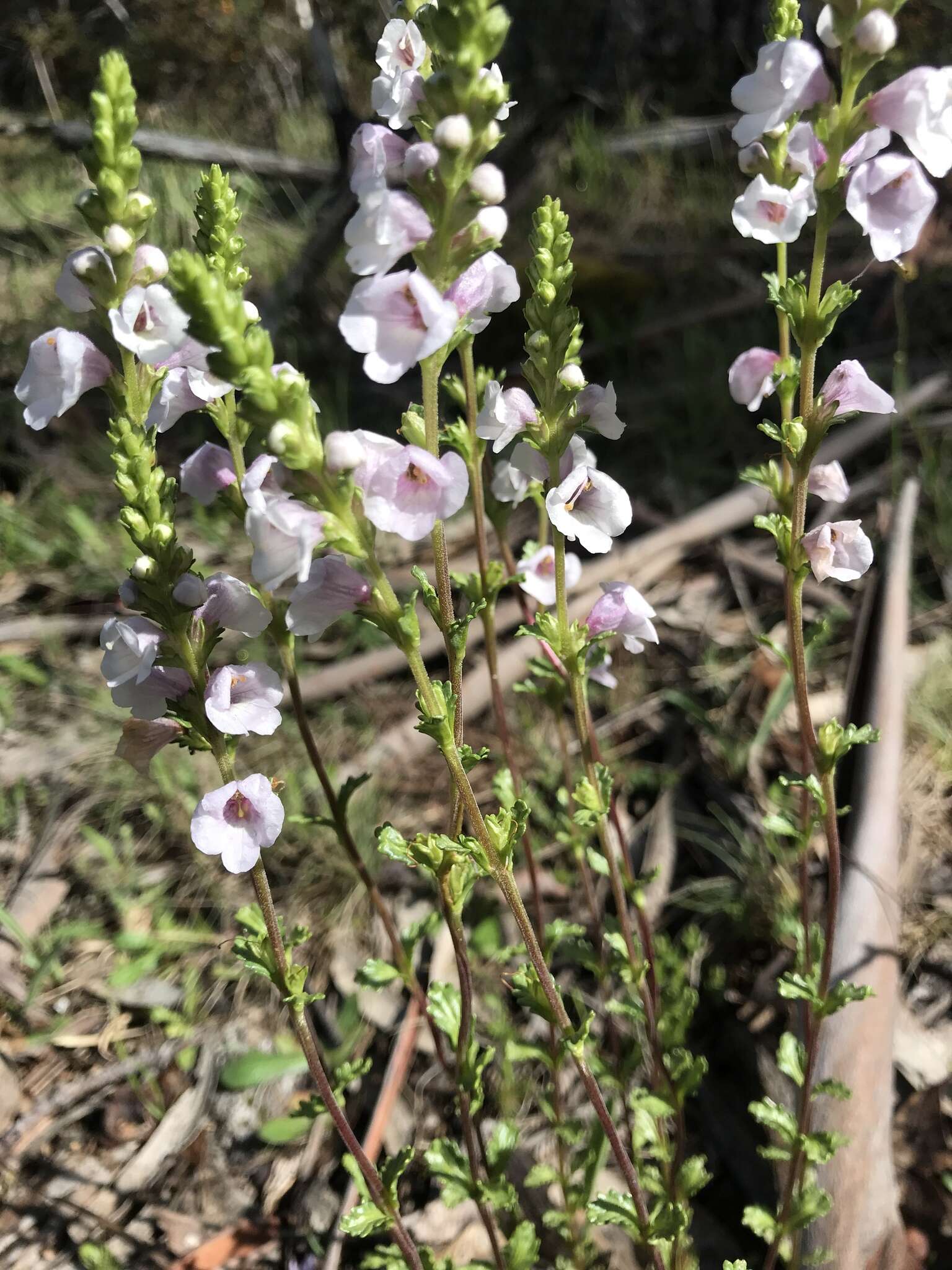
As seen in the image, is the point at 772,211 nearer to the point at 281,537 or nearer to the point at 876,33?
the point at 876,33

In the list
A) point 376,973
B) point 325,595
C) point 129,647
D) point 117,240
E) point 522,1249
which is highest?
point 117,240

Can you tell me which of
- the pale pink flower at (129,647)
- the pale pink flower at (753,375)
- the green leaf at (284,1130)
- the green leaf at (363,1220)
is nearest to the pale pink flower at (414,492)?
the pale pink flower at (129,647)

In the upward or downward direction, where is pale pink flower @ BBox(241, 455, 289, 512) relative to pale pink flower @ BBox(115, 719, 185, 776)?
upward

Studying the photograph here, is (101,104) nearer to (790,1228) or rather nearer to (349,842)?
(349,842)

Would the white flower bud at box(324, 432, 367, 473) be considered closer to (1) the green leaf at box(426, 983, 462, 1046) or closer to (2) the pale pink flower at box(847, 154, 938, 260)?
(2) the pale pink flower at box(847, 154, 938, 260)

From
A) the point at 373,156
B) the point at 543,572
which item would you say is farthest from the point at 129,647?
the point at 543,572

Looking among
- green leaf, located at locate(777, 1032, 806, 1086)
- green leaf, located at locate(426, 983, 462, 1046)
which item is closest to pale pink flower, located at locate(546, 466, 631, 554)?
green leaf, located at locate(426, 983, 462, 1046)
